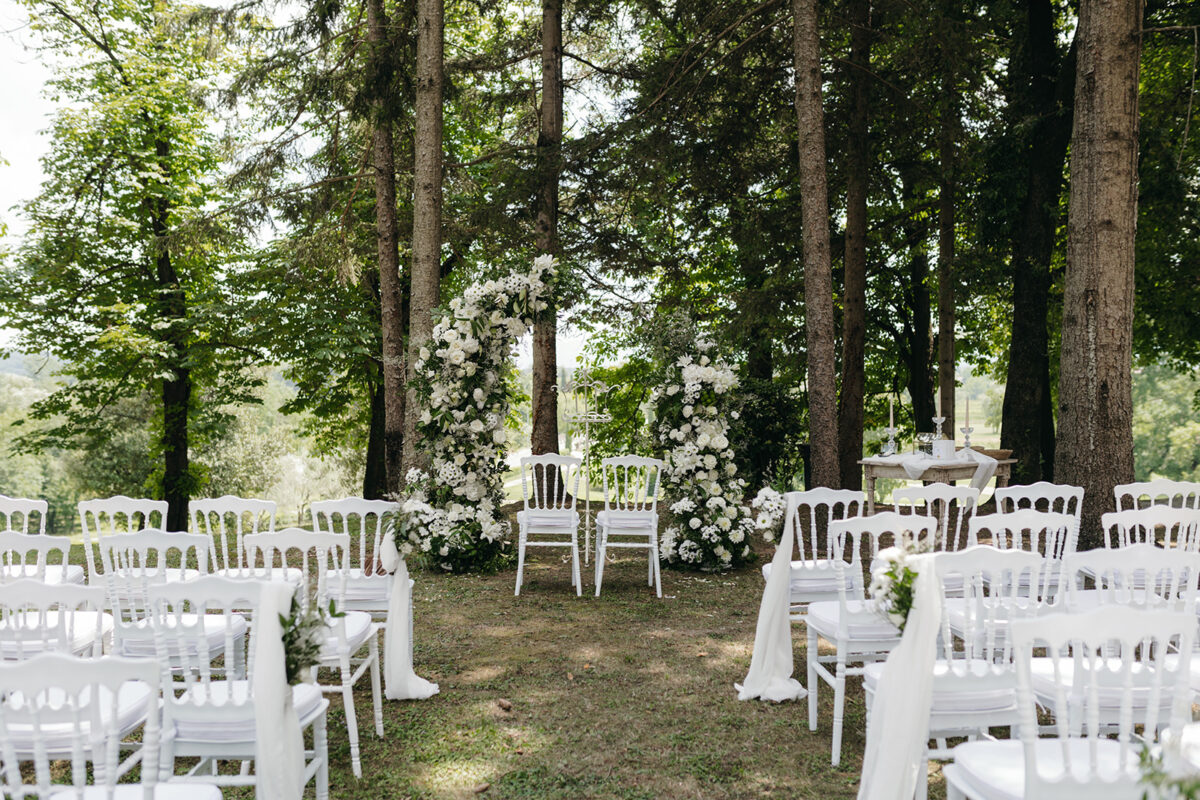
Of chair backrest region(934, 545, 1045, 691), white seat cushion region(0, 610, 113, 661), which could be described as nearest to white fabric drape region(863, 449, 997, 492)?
chair backrest region(934, 545, 1045, 691)

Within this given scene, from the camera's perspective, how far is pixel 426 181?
7.82m

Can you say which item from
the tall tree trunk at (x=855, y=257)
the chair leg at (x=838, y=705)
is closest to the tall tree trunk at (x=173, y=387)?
the tall tree trunk at (x=855, y=257)

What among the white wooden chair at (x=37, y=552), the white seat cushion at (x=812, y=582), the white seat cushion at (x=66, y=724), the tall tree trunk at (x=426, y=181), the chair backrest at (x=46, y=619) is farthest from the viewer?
the tall tree trunk at (x=426, y=181)

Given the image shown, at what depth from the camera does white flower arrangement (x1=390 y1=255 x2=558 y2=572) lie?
6.65 m

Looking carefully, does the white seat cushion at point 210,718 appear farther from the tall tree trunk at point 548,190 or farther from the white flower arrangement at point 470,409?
the tall tree trunk at point 548,190

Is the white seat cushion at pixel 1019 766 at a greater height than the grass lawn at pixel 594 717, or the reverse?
the white seat cushion at pixel 1019 766

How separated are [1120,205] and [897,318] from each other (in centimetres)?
Result: 913

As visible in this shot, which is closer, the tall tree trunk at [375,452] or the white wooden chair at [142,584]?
the white wooden chair at [142,584]

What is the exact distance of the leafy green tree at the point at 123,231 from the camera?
35.8 feet

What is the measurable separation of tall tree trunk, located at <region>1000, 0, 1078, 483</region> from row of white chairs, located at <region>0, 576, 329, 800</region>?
8855 mm

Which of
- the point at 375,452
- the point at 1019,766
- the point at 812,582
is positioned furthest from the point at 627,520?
the point at 375,452

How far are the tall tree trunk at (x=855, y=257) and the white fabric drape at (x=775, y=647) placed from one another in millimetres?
5386

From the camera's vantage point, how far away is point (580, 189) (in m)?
10.3

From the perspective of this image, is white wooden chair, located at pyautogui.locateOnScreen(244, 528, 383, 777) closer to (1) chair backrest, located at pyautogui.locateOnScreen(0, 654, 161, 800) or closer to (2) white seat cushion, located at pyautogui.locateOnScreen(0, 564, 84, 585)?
(1) chair backrest, located at pyautogui.locateOnScreen(0, 654, 161, 800)
